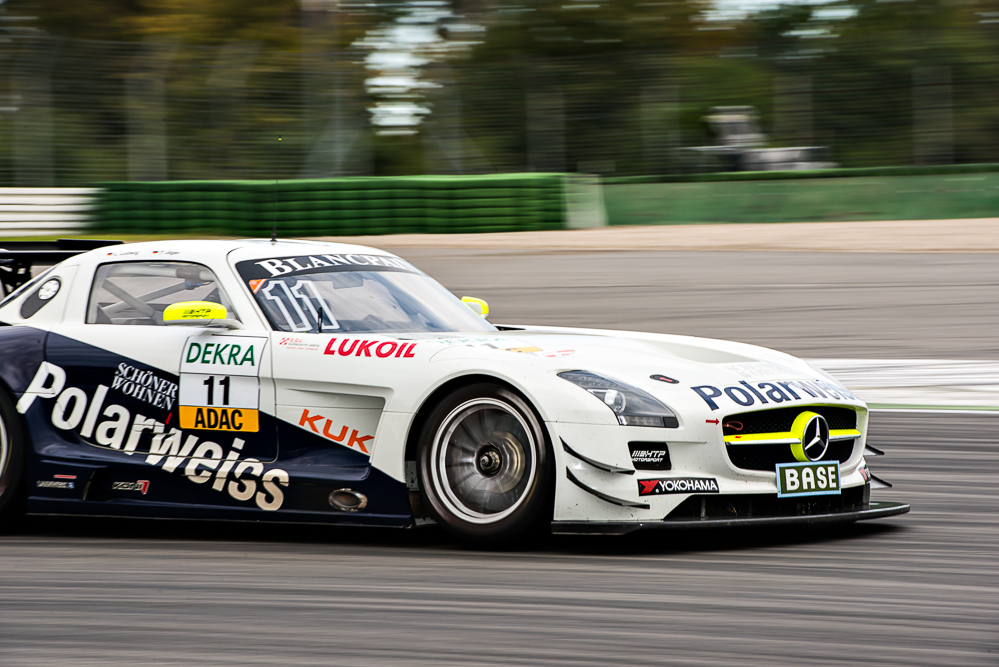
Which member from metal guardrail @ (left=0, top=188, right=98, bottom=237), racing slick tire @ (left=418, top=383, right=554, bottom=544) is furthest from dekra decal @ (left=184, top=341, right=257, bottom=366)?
metal guardrail @ (left=0, top=188, right=98, bottom=237)

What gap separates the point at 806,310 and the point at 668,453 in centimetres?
924

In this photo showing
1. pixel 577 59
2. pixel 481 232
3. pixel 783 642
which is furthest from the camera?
pixel 577 59

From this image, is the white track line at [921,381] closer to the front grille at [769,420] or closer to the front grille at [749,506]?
the front grille at [769,420]

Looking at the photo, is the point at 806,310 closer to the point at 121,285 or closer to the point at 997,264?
the point at 997,264

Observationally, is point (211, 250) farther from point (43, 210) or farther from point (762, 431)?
point (43, 210)

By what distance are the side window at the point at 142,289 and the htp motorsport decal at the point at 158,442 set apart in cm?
33

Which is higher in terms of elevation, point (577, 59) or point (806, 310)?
point (577, 59)

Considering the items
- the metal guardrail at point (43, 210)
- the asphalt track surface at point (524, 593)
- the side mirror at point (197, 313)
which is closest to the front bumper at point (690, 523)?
the asphalt track surface at point (524, 593)

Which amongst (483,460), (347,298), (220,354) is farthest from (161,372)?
(483,460)

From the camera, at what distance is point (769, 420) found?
525 centimetres

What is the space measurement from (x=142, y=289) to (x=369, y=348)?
4.27 ft

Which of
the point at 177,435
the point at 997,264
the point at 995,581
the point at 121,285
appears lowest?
the point at 997,264

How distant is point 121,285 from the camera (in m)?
6.14

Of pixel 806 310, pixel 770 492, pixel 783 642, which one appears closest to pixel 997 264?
pixel 806 310
